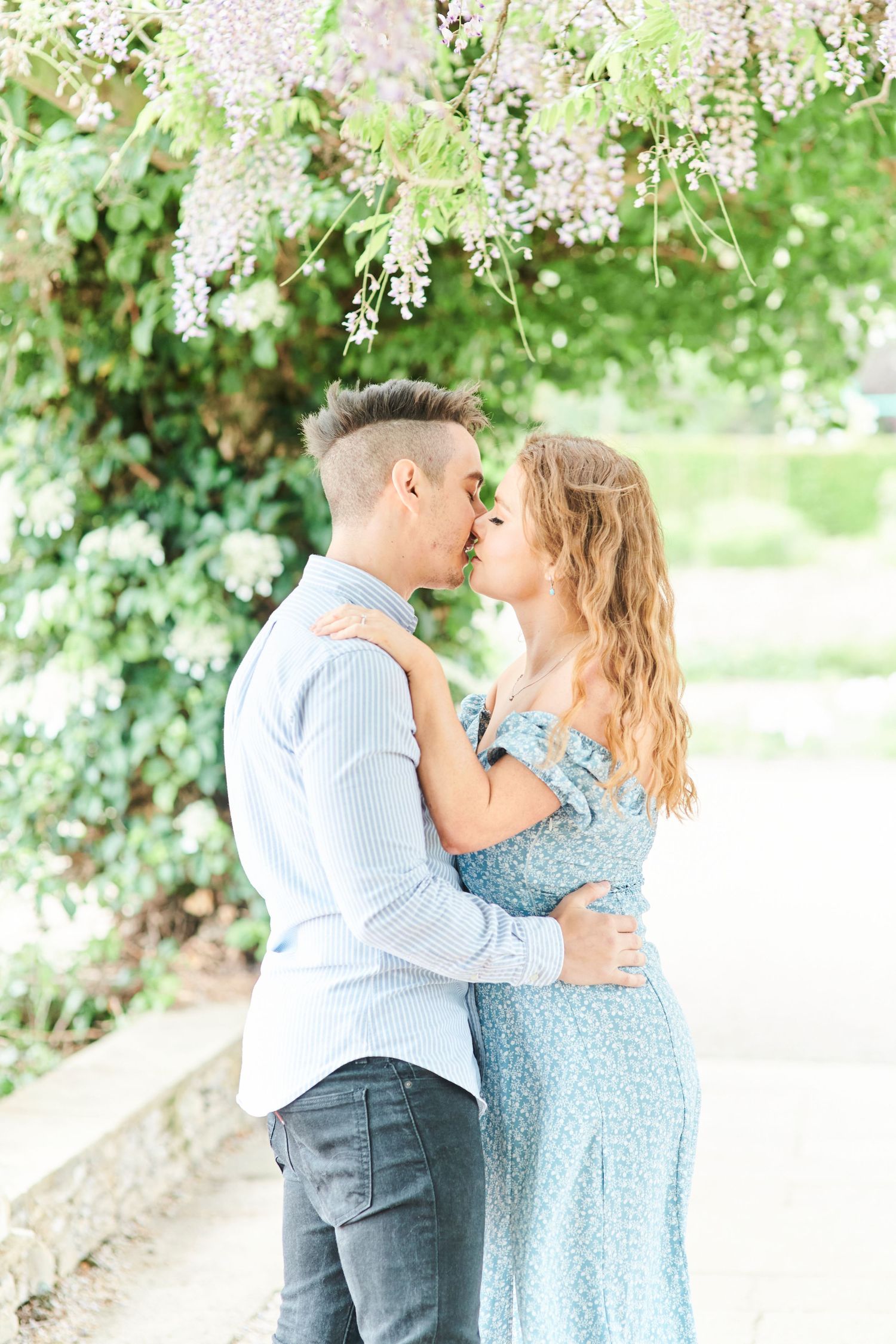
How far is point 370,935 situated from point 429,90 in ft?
4.95

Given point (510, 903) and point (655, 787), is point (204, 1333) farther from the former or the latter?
point (655, 787)

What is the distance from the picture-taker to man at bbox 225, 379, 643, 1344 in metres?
1.43

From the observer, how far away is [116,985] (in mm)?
3895

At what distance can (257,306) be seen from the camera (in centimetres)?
315

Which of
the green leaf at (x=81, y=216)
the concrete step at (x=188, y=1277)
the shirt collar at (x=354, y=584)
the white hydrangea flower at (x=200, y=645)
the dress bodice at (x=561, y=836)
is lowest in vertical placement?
the concrete step at (x=188, y=1277)

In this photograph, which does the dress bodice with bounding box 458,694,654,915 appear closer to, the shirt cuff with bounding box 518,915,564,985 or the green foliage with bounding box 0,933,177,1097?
the shirt cuff with bounding box 518,915,564,985

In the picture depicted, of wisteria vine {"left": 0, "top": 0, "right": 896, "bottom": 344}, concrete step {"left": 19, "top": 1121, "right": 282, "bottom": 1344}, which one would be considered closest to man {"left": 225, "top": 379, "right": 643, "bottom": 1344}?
wisteria vine {"left": 0, "top": 0, "right": 896, "bottom": 344}

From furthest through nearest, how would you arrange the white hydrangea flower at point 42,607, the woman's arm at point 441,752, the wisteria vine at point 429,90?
the white hydrangea flower at point 42,607
the wisteria vine at point 429,90
the woman's arm at point 441,752

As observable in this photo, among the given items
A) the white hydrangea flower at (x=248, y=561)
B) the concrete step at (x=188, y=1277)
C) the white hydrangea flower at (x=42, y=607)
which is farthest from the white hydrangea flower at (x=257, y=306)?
the concrete step at (x=188, y=1277)

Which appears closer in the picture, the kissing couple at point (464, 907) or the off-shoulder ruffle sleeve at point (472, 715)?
the kissing couple at point (464, 907)

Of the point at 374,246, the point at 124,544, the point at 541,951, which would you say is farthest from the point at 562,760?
the point at 124,544

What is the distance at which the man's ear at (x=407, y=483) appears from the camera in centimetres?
161

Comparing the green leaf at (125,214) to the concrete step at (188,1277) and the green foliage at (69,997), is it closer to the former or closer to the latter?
the green foliage at (69,997)

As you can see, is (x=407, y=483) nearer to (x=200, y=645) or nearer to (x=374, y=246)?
(x=374, y=246)
